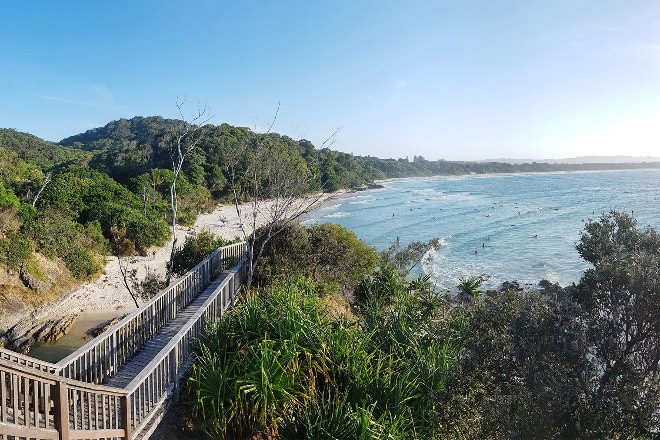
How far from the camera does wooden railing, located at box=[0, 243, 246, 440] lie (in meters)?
4.00

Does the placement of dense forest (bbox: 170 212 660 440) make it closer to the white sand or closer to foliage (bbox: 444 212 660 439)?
foliage (bbox: 444 212 660 439)

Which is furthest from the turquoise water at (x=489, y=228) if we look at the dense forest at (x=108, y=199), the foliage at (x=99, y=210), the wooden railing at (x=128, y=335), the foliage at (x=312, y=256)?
the foliage at (x=99, y=210)

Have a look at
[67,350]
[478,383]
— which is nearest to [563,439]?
[478,383]

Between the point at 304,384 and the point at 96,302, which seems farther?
the point at 96,302

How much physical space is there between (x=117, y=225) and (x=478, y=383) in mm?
29206

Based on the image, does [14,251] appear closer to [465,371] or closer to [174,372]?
[174,372]

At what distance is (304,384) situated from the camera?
698 centimetres

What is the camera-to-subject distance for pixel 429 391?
251 inches

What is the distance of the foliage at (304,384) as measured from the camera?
5859mm

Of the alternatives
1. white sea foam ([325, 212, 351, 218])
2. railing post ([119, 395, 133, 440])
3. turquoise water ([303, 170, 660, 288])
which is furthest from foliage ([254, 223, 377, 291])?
white sea foam ([325, 212, 351, 218])

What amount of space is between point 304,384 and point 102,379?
3369 mm

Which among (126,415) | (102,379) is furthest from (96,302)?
(126,415)

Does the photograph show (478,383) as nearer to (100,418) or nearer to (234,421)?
(234,421)

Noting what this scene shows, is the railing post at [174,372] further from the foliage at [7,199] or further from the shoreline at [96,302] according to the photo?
the foliage at [7,199]
